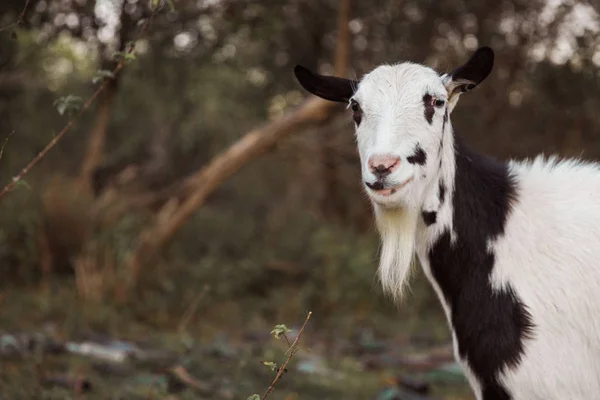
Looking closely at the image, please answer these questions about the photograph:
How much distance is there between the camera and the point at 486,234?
3.75 metres

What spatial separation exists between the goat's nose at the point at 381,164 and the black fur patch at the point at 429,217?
46cm

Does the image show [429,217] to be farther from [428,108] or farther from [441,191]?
[428,108]

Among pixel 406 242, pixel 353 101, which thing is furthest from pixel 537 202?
pixel 353 101

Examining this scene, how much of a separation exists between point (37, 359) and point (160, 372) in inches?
34.5

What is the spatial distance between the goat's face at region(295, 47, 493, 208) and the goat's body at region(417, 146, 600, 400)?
0.29 meters

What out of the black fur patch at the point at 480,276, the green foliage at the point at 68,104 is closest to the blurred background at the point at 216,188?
the green foliage at the point at 68,104

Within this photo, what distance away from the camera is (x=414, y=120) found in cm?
364

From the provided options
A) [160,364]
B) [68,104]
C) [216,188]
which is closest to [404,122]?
[68,104]

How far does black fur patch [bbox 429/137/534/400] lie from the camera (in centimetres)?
346

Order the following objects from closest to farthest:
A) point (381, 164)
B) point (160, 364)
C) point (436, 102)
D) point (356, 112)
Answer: point (381, 164)
point (436, 102)
point (356, 112)
point (160, 364)

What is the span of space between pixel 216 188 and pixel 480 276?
634cm

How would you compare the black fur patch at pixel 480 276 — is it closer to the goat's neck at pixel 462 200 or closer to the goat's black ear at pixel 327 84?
the goat's neck at pixel 462 200

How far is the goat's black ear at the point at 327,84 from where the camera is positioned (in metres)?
4.10

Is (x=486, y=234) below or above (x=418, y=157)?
below
